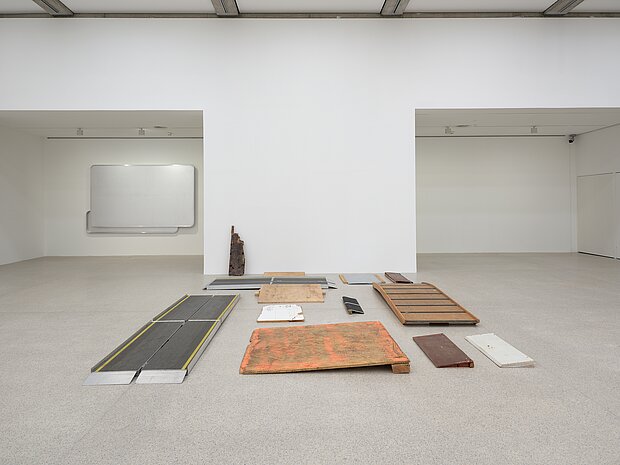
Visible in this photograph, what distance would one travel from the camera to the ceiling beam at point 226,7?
19.2ft

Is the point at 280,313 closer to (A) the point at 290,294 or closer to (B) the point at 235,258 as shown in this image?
(A) the point at 290,294

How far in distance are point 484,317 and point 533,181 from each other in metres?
6.96

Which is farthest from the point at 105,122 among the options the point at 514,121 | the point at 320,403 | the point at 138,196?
the point at 514,121

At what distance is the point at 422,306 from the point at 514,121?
17.3ft

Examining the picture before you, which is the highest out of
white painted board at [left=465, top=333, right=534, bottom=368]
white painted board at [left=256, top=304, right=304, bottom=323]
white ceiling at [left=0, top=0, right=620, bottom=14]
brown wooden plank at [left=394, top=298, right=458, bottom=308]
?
white ceiling at [left=0, top=0, right=620, bottom=14]

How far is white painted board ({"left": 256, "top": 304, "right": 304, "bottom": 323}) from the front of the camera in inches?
146

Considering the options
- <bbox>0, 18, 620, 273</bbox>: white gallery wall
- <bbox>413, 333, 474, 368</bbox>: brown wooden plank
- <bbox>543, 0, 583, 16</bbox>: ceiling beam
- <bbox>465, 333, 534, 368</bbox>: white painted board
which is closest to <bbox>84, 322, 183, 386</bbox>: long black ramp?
<bbox>413, 333, 474, 368</bbox>: brown wooden plank

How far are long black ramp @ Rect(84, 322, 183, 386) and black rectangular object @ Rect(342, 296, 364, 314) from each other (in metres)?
1.66

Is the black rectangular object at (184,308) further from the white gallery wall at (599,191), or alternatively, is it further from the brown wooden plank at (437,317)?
the white gallery wall at (599,191)

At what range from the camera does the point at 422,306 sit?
4023 millimetres

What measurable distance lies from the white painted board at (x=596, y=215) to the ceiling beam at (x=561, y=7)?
4.00m

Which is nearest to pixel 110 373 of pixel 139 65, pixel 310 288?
pixel 310 288

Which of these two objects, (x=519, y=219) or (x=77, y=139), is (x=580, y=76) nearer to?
(x=519, y=219)

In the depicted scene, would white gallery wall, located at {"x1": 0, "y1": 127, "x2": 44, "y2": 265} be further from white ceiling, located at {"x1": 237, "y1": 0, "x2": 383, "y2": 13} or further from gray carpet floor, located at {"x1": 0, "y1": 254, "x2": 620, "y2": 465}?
white ceiling, located at {"x1": 237, "y1": 0, "x2": 383, "y2": 13}
